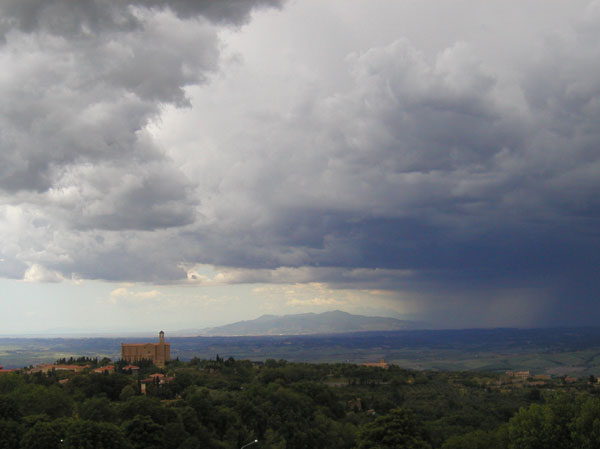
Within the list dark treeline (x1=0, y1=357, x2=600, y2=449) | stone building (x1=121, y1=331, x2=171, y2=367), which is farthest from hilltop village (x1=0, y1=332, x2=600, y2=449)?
stone building (x1=121, y1=331, x2=171, y2=367)

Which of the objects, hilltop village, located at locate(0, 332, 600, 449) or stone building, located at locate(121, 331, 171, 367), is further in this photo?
stone building, located at locate(121, 331, 171, 367)

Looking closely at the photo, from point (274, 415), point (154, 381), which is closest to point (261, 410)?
point (274, 415)

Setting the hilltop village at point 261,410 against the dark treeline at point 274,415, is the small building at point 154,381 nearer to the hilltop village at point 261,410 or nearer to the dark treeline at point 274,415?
the hilltop village at point 261,410

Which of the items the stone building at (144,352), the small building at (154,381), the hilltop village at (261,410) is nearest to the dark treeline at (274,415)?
the hilltop village at (261,410)

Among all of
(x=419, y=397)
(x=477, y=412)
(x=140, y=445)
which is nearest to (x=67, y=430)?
(x=140, y=445)

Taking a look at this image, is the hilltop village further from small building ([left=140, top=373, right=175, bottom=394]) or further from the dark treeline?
small building ([left=140, top=373, right=175, bottom=394])

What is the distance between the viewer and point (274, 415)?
68.9 metres

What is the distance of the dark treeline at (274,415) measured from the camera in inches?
1845

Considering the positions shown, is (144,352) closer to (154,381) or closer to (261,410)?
(154,381)

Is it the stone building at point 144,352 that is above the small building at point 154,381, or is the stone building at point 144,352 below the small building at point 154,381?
above

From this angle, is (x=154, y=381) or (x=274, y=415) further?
(x=154, y=381)

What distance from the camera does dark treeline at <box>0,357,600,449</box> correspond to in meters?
46.9

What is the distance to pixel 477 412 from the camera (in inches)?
3273

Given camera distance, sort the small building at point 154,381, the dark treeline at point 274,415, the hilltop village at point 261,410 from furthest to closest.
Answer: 1. the small building at point 154,381
2. the hilltop village at point 261,410
3. the dark treeline at point 274,415
